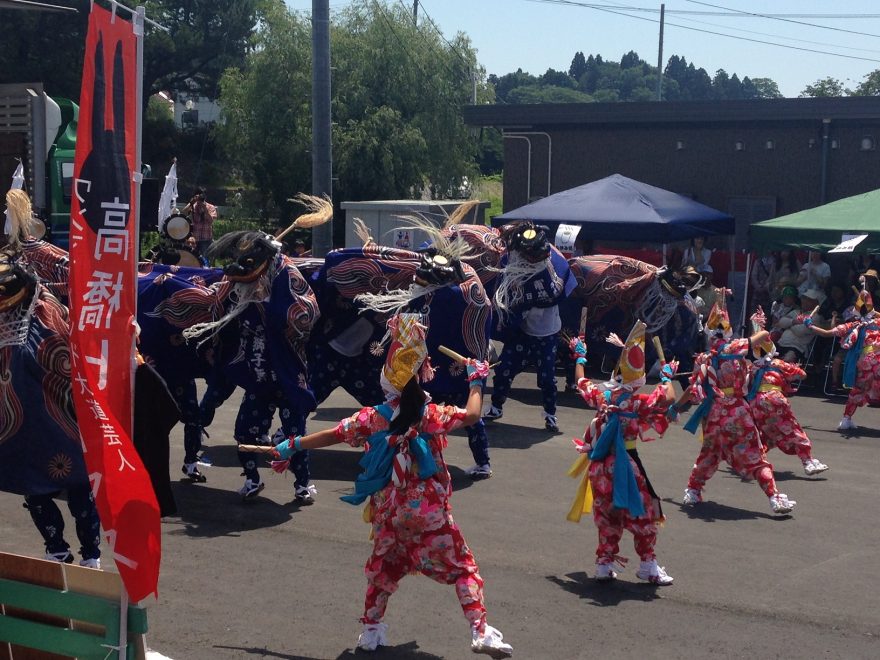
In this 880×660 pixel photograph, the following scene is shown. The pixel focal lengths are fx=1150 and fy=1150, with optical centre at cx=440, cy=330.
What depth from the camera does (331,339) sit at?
9.52m

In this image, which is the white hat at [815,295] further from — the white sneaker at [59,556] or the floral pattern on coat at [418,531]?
the white sneaker at [59,556]

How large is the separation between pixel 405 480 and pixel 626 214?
11694 millimetres

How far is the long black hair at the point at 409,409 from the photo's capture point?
220 inches

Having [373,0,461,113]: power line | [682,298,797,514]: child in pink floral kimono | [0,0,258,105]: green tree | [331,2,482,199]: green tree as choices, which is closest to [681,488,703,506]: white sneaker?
[682,298,797,514]: child in pink floral kimono

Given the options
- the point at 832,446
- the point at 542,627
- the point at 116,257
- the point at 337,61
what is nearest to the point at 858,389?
the point at 832,446

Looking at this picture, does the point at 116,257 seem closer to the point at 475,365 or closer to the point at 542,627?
the point at 475,365

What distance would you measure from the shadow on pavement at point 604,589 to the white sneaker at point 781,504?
190 centimetres

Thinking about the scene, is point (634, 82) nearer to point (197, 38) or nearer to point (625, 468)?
point (197, 38)

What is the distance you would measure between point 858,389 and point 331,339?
5348mm

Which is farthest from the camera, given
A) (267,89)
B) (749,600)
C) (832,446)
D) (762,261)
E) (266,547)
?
(267,89)

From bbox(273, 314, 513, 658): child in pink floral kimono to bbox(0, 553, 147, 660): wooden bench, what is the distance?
1320 millimetres

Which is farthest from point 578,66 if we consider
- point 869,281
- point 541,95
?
point 869,281

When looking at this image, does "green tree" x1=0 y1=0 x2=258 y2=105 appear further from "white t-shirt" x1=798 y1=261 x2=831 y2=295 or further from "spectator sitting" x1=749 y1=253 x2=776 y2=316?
"white t-shirt" x1=798 y1=261 x2=831 y2=295

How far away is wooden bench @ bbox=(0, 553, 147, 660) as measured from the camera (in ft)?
14.7
